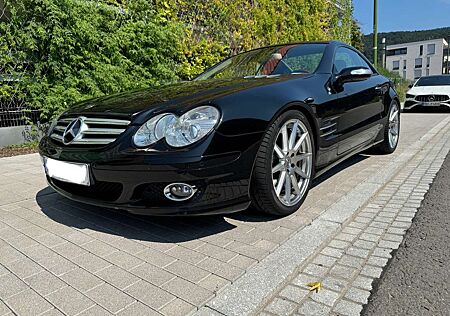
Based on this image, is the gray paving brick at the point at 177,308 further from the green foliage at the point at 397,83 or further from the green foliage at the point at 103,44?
the green foliage at the point at 397,83

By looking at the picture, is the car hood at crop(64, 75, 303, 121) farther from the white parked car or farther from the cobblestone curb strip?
the white parked car

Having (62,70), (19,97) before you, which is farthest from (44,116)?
(62,70)

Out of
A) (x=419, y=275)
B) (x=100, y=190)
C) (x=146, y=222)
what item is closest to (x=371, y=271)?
(x=419, y=275)

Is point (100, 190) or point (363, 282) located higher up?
point (100, 190)

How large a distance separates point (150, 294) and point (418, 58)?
9521cm

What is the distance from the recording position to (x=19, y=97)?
5676 mm

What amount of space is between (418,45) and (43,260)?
96373mm

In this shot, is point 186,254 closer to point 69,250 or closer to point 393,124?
point 69,250

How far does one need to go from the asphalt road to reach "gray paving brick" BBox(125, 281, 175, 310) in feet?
3.18

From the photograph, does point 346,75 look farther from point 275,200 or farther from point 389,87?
point 389,87

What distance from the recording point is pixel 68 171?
240 cm

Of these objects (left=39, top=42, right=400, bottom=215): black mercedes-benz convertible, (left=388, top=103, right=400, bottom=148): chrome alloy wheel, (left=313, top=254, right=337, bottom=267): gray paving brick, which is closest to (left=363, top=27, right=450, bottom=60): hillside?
(left=388, top=103, right=400, bottom=148): chrome alloy wheel

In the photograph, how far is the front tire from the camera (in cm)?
243

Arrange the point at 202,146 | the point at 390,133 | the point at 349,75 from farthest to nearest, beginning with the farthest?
the point at 390,133, the point at 349,75, the point at 202,146
